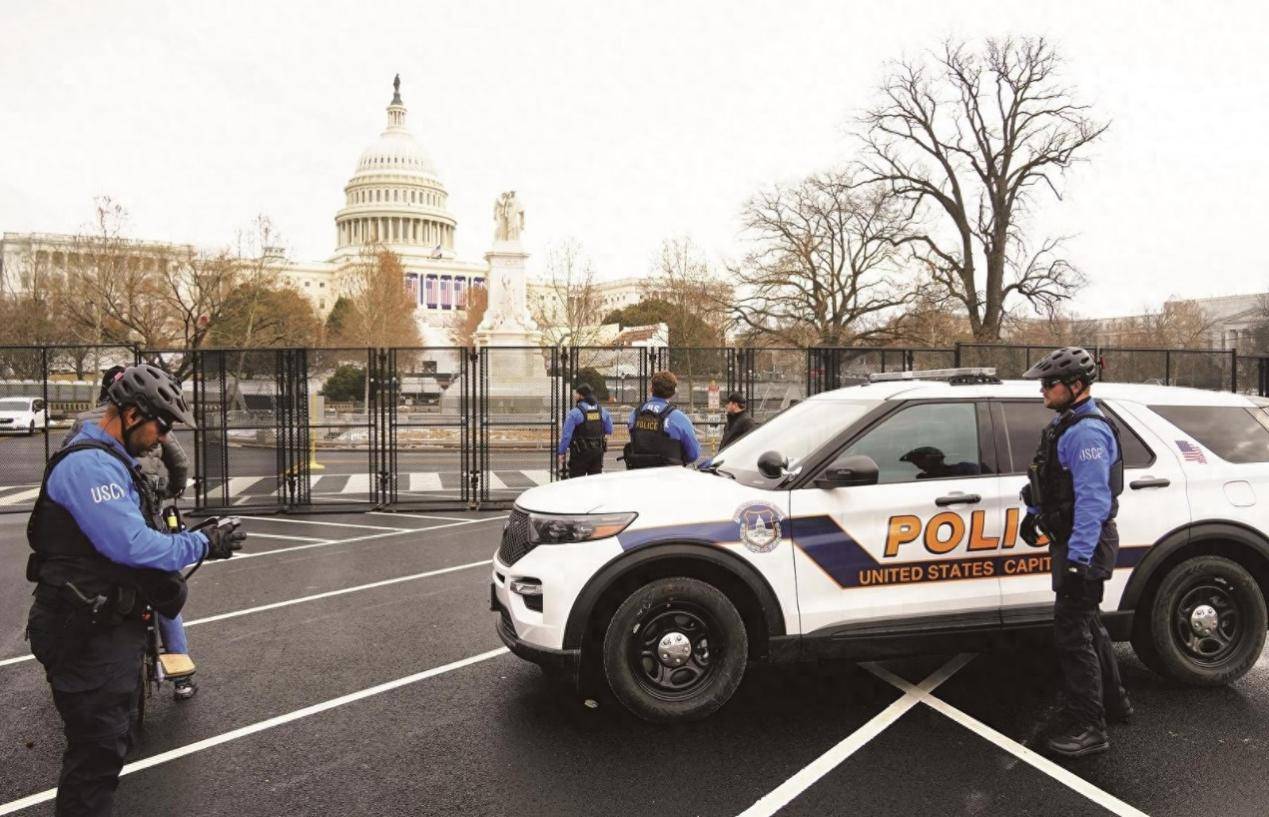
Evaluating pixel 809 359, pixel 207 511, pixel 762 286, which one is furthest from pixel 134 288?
pixel 809 359

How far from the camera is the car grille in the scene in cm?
492

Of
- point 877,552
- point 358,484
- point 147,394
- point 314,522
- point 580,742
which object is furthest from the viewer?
point 358,484

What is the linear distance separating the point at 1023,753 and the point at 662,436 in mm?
4806

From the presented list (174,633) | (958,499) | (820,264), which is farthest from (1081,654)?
(820,264)

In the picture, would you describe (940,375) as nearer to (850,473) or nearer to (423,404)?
(850,473)

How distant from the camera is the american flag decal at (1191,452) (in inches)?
209

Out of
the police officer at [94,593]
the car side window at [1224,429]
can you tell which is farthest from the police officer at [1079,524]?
the police officer at [94,593]

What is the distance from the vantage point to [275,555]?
33.7 ft

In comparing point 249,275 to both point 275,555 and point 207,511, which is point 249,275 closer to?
point 207,511

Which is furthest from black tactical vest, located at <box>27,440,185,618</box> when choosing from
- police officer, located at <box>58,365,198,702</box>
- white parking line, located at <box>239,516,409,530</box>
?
white parking line, located at <box>239,516,409,530</box>

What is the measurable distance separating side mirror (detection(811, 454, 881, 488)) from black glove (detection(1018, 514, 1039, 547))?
2.62 ft

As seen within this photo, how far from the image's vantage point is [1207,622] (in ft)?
17.1

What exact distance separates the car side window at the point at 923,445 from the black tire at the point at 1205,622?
134cm

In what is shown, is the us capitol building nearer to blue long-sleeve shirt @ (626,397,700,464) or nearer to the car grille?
blue long-sleeve shirt @ (626,397,700,464)
